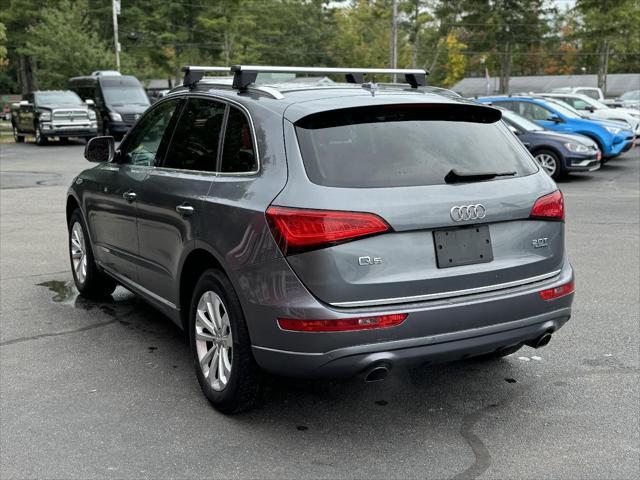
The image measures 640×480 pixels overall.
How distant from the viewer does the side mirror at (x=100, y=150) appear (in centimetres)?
603

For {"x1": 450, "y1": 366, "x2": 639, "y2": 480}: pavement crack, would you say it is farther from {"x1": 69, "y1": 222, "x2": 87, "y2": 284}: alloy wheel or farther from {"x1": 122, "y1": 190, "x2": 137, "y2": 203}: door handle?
{"x1": 69, "y1": 222, "x2": 87, "y2": 284}: alloy wheel

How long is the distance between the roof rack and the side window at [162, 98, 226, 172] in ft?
0.63

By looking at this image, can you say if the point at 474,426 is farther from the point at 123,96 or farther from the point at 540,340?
the point at 123,96

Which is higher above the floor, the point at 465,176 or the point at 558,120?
the point at 465,176

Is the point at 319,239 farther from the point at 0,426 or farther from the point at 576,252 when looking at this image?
the point at 576,252

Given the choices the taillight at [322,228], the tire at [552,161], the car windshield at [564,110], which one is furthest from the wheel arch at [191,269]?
the car windshield at [564,110]

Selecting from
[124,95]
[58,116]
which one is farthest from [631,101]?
[58,116]

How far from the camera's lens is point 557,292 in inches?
160

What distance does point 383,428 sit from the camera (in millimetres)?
4008

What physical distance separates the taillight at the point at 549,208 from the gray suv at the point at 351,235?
1 cm

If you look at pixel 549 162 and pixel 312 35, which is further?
pixel 312 35

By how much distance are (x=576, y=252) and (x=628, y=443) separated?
4.97 metres

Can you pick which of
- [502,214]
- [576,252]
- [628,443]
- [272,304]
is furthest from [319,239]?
[576,252]

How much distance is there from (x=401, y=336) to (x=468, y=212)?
0.69m
